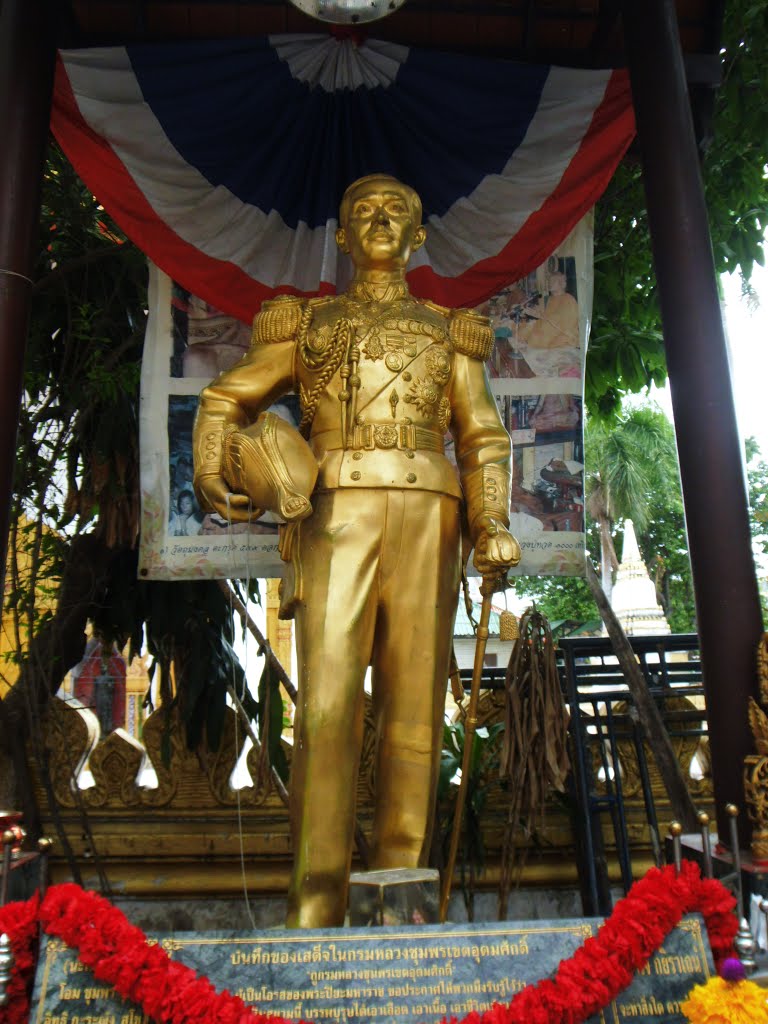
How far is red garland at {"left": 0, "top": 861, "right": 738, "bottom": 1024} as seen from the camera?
2646mm

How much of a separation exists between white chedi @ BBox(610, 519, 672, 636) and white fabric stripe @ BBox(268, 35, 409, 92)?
1825cm

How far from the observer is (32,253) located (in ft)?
14.6

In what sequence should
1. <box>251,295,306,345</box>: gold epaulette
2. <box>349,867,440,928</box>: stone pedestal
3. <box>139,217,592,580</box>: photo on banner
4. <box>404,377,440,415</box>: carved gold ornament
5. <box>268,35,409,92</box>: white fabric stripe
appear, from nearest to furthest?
1. <box>349,867,440,928</box>: stone pedestal
2. <box>404,377,440,415</box>: carved gold ornament
3. <box>251,295,306,345</box>: gold epaulette
4. <box>139,217,592,580</box>: photo on banner
5. <box>268,35,409,92</box>: white fabric stripe

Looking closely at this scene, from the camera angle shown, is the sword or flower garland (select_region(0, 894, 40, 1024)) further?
the sword

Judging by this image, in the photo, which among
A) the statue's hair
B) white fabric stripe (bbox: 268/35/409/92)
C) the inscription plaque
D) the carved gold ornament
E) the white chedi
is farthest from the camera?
the white chedi

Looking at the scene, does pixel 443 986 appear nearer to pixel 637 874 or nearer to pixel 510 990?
pixel 510 990

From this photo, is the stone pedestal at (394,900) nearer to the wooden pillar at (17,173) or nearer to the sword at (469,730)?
the sword at (469,730)

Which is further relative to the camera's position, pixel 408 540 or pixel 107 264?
pixel 107 264

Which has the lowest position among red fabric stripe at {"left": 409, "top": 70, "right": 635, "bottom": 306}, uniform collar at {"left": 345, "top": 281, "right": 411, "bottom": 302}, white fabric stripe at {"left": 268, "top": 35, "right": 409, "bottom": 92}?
uniform collar at {"left": 345, "top": 281, "right": 411, "bottom": 302}

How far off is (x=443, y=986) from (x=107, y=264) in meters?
5.46

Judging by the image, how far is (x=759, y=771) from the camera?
3.75 m

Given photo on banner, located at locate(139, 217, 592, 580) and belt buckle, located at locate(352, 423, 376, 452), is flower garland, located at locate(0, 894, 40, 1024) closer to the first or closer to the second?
belt buckle, located at locate(352, 423, 376, 452)

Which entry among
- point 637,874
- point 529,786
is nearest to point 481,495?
point 529,786

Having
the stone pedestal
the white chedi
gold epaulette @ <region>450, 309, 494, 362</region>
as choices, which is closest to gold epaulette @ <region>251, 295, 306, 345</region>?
gold epaulette @ <region>450, 309, 494, 362</region>
